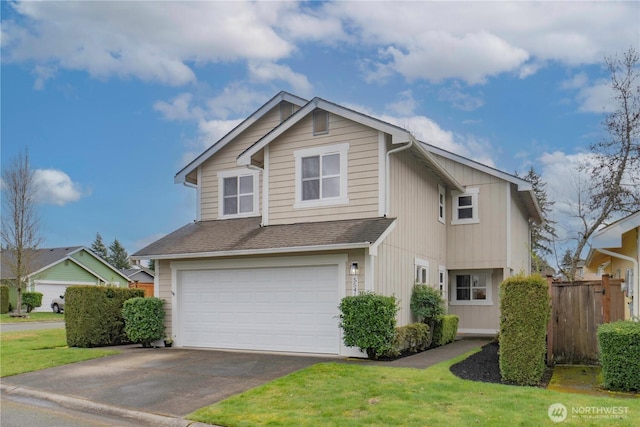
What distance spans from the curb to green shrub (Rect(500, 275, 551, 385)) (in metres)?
5.35

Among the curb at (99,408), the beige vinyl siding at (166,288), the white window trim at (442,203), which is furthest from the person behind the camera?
the white window trim at (442,203)

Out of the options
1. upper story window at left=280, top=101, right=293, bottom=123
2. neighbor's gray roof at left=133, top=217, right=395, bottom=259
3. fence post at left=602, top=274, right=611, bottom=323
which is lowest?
fence post at left=602, top=274, right=611, bottom=323

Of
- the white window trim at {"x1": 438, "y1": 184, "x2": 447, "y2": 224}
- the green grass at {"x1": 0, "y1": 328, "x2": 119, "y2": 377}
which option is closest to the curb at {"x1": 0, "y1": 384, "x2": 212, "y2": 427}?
the green grass at {"x1": 0, "y1": 328, "x2": 119, "y2": 377}

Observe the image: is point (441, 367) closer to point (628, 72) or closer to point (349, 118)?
point (349, 118)

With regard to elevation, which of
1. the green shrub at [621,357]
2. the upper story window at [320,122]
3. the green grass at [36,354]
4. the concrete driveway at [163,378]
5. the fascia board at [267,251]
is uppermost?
the upper story window at [320,122]

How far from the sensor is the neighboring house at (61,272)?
40062 millimetres

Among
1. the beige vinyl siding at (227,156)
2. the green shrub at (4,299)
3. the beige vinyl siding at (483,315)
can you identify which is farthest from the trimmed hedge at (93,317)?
the green shrub at (4,299)

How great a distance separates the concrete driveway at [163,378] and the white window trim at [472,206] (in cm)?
903

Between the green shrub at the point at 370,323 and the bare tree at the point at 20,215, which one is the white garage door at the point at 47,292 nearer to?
the bare tree at the point at 20,215

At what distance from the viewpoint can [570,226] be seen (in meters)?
29.6

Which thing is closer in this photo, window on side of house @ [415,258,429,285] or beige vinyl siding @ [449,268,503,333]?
window on side of house @ [415,258,429,285]

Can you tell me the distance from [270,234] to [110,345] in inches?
244

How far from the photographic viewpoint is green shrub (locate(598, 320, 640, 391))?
28.3 ft

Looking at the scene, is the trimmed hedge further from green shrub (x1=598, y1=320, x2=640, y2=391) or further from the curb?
green shrub (x1=598, y1=320, x2=640, y2=391)
